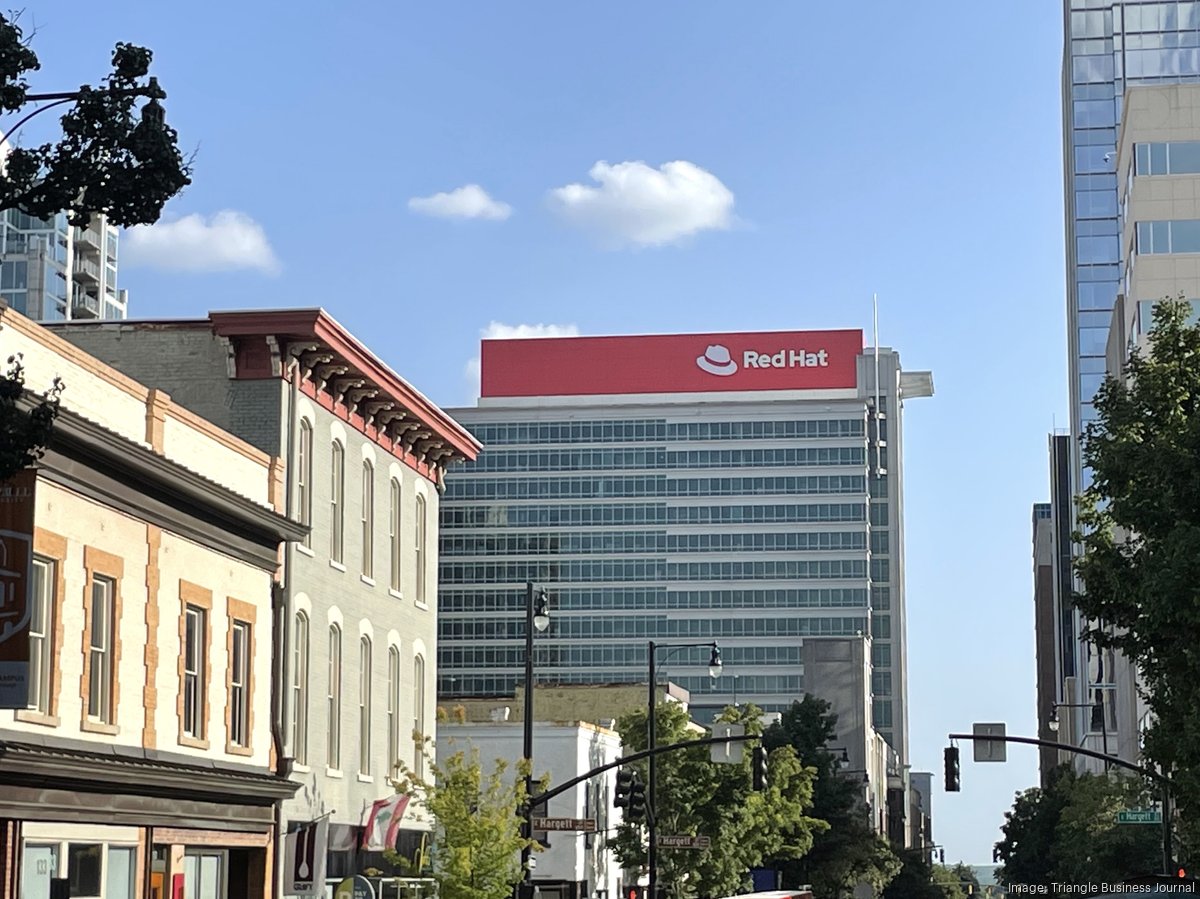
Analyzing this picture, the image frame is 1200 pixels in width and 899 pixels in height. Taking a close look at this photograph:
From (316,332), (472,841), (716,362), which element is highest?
(716,362)

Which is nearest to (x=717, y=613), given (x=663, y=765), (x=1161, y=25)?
(x=1161, y=25)

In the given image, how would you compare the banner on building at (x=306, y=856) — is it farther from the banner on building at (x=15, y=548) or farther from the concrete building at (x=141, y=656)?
the banner on building at (x=15, y=548)

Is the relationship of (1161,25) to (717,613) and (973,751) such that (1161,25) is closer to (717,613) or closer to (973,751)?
(717,613)

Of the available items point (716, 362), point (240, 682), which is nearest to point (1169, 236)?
point (240, 682)

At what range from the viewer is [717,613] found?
620 feet

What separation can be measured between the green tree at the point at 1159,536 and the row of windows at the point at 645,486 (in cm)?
15447

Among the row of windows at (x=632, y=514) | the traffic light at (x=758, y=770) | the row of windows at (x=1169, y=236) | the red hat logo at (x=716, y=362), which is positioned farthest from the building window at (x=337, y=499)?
the red hat logo at (x=716, y=362)

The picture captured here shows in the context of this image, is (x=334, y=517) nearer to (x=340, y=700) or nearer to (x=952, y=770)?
(x=340, y=700)

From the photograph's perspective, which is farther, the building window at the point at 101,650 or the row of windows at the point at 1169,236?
the row of windows at the point at 1169,236

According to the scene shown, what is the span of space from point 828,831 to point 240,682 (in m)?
66.9

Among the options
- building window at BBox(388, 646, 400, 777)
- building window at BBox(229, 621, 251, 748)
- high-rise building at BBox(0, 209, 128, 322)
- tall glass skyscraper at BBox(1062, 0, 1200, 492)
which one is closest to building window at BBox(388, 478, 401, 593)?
building window at BBox(388, 646, 400, 777)

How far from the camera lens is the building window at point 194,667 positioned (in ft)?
117

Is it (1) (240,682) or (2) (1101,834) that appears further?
(2) (1101,834)

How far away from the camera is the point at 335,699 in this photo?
44.4 m
